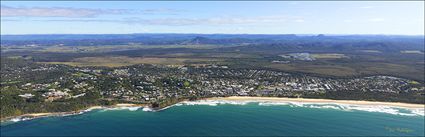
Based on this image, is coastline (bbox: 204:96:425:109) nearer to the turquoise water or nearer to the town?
the town

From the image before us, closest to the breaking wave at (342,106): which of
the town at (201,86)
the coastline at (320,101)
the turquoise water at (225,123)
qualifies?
the coastline at (320,101)

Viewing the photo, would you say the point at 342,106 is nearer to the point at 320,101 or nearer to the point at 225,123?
the point at 320,101

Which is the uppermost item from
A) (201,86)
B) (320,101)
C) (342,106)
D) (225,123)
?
(201,86)

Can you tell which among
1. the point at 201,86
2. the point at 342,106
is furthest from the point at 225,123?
the point at 201,86

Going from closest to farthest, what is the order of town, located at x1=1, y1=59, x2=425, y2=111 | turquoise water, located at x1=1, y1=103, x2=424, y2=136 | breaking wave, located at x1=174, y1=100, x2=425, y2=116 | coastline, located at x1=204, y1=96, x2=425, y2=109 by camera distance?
turquoise water, located at x1=1, y1=103, x2=424, y2=136 → breaking wave, located at x1=174, y1=100, x2=425, y2=116 → coastline, located at x1=204, y1=96, x2=425, y2=109 → town, located at x1=1, y1=59, x2=425, y2=111

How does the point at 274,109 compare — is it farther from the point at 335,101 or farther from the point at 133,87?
the point at 133,87

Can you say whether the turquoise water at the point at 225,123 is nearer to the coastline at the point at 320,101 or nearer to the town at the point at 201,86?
the coastline at the point at 320,101

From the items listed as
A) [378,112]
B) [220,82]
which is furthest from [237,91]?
[378,112]

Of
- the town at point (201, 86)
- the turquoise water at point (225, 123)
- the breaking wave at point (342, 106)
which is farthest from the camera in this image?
the town at point (201, 86)

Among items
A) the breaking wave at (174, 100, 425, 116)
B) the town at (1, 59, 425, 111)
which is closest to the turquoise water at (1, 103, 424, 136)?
the breaking wave at (174, 100, 425, 116)
